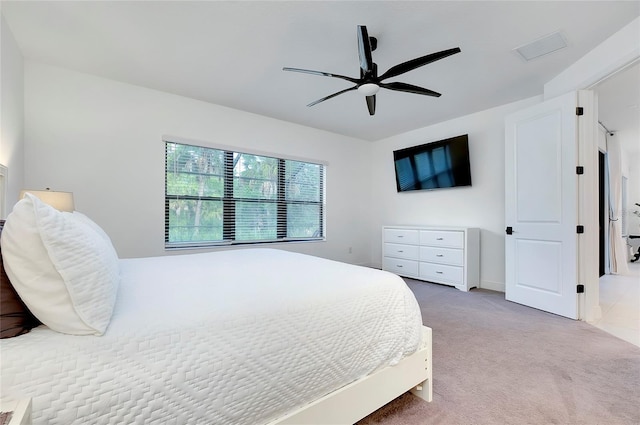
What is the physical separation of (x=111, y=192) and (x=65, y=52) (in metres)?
1.31

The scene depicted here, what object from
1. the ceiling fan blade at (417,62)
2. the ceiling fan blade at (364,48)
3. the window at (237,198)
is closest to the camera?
the ceiling fan blade at (364,48)

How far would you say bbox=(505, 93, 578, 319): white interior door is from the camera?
2.69 metres

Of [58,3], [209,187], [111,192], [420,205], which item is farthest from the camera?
[420,205]

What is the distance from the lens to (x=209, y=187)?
3.65 metres

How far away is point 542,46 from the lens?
2369mm

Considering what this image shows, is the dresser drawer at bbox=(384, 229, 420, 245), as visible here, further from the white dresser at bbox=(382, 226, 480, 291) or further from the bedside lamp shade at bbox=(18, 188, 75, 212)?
the bedside lamp shade at bbox=(18, 188, 75, 212)

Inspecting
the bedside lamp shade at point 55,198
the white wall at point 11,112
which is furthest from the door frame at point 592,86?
the white wall at point 11,112

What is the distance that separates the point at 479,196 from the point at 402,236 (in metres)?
1.20

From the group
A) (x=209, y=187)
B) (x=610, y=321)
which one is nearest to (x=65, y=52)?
(x=209, y=187)

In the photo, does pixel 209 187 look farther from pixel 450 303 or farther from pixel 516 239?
Answer: pixel 516 239

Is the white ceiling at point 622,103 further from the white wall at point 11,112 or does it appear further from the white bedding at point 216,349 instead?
the white wall at point 11,112

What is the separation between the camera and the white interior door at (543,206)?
269cm

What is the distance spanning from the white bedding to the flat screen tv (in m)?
3.09

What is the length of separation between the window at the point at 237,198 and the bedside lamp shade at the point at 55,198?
113 cm
